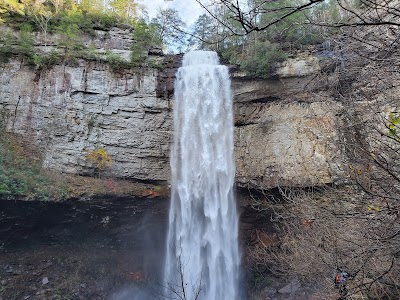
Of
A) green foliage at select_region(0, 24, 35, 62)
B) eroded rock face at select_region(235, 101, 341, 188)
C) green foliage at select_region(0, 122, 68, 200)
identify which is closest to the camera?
green foliage at select_region(0, 122, 68, 200)

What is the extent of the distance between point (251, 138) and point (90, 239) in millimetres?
6907

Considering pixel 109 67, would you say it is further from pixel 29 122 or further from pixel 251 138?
pixel 251 138

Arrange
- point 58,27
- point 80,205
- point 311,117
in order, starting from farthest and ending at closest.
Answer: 1. point 58,27
2. point 311,117
3. point 80,205

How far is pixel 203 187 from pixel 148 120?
3255mm

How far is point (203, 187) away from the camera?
455 inches

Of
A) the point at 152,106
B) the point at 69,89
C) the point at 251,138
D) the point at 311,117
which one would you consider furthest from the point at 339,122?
the point at 69,89

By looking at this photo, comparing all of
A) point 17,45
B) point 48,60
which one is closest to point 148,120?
point 48,60

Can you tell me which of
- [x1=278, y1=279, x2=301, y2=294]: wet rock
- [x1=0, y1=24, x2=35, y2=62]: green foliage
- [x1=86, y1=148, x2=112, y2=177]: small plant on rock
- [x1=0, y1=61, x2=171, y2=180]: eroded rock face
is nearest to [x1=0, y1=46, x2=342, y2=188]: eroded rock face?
[x1=0, y1=61, x2=171, y2=180]: eroded rock face

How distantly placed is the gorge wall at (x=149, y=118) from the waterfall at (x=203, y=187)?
0.45 metres

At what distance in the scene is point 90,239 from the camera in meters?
11.4

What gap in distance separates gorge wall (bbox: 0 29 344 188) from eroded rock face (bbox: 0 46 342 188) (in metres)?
0.03

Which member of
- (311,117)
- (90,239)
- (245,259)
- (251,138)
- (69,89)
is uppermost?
(69,89)

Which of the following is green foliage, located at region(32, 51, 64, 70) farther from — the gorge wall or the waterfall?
the waterfall

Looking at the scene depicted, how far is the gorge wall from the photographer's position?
36.3ft
